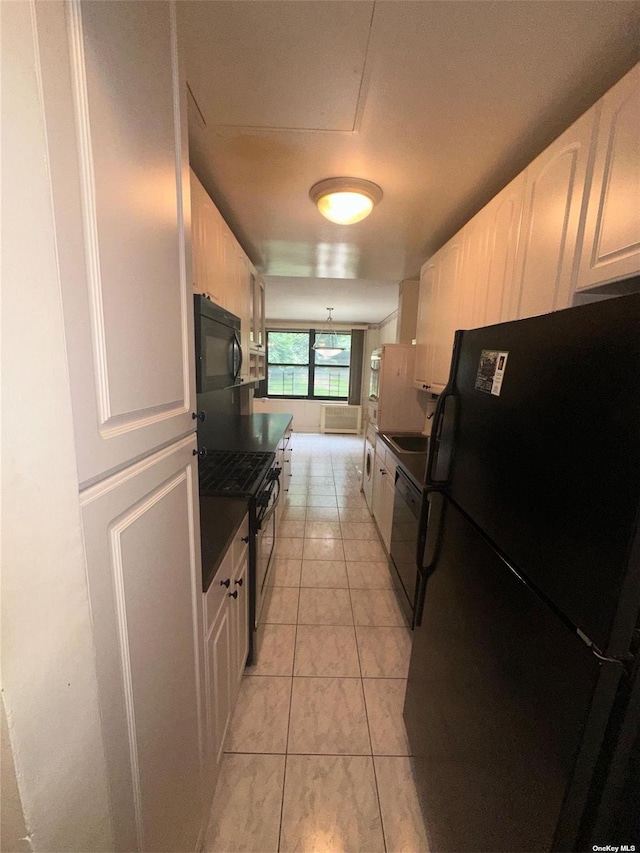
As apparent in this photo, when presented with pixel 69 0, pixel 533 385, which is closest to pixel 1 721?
pixel 69 0

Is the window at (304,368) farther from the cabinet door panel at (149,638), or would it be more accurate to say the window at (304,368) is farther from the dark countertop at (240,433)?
the cabinet door panel at (149,638)

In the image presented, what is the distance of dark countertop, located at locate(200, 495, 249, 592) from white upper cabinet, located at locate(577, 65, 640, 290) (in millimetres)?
1485

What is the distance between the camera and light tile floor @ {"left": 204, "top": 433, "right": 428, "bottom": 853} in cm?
115

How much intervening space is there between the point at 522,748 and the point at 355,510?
9.99 feet

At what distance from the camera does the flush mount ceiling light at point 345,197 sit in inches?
66.8

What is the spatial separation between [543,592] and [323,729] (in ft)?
4.40

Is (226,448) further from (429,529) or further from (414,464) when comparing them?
(429,529)

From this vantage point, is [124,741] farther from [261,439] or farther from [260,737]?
[261,439]

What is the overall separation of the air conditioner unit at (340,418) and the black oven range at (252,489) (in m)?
5.19

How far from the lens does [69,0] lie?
417 millimetres

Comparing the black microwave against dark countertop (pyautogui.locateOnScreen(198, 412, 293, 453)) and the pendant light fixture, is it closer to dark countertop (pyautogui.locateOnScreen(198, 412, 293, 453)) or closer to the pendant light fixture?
dark countertop (pyautogui.locateOnScreen(198, 412, 293, 453))

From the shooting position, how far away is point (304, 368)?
24.5 feet

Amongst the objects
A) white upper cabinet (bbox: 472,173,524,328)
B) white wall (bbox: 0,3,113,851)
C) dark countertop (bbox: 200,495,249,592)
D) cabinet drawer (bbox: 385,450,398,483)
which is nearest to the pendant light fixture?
cabinet drawer (bbox: 385,450,398,483)

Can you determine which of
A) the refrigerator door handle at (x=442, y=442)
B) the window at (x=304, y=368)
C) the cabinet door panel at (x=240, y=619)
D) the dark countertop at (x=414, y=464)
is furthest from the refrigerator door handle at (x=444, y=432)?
the window at (x=304, y=368)
